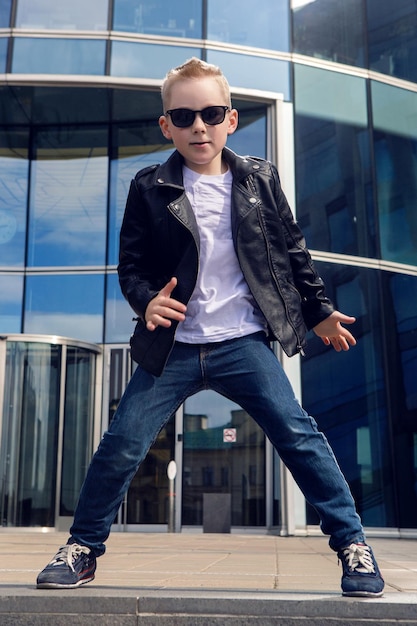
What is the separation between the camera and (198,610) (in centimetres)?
262

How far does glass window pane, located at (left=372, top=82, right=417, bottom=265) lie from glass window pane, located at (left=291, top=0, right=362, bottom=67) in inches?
29.2

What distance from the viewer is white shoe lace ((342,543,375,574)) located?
2.85 meters

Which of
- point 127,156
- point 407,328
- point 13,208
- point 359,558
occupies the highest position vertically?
point 127,156

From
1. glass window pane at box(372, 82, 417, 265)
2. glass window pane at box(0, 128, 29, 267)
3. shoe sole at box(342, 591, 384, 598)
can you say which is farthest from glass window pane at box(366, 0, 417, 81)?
shoe sole at box(342, 591, 384, 598)

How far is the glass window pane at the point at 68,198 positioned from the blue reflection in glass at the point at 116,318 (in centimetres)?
69

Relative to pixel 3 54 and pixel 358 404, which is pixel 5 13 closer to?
pixel 3 54

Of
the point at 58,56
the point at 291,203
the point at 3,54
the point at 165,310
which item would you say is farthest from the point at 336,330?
the point at 3,54

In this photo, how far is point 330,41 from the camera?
14172 millimetres

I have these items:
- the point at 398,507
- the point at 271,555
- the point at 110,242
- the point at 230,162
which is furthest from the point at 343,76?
the point at 230,162

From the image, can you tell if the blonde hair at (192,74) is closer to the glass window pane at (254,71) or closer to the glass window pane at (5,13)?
the glass window pane at (254,71)

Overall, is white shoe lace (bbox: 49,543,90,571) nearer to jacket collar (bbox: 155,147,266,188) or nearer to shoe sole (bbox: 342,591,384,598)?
shoe sole (bbox: 342,591,384,598)

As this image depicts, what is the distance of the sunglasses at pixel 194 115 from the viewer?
306cm

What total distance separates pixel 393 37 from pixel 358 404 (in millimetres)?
6552

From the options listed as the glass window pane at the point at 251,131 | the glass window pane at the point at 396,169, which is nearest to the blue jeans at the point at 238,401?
the glass window pane at the point at 396,169
